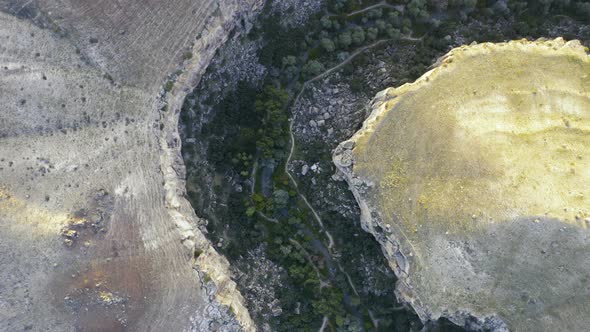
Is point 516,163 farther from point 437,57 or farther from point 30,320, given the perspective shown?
point 30,320

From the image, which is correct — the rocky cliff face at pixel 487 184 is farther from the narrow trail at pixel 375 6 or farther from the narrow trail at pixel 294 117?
the narrow trail at pixel 375 6

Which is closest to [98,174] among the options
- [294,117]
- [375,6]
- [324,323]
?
[294,117]

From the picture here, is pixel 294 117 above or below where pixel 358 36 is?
below

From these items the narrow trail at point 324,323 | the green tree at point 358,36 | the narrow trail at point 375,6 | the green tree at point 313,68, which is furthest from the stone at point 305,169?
the narrow trail at point 375,6

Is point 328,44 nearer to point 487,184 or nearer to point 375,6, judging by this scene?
point 375,6

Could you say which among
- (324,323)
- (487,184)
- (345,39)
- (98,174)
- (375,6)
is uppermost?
(375,6)

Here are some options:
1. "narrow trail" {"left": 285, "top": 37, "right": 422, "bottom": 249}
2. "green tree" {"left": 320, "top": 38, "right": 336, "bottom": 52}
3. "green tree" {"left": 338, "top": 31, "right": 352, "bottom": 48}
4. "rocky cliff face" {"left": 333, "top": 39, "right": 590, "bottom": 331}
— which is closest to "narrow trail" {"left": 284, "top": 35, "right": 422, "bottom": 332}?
"narrow trail" {"left": 285, "top": 37, "right": 422, "bottom": 249}

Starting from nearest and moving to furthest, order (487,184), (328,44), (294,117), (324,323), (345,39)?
(487,184), (345,39), (328,44), (324,323), (294,117)
